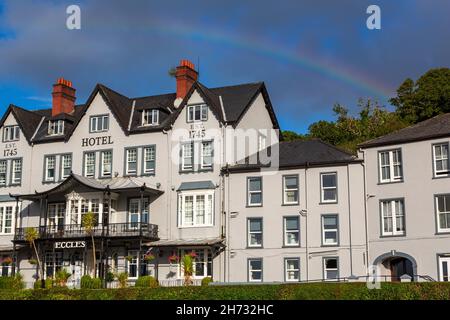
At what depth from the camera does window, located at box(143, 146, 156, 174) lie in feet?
170

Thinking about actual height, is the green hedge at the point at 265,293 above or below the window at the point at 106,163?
below

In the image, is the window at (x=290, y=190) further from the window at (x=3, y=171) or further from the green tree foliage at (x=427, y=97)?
the green tree foliage at (x=427, y=97)

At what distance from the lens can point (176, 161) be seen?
2003 inches

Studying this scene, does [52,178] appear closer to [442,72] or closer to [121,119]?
[121,119]

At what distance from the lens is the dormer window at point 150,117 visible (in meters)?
52.8

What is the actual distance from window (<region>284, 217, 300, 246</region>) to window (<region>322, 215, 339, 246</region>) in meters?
1.70

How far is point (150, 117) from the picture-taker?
174 ft

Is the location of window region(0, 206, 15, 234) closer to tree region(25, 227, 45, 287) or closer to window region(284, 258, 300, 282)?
tree region(25, 227, 45, 287)

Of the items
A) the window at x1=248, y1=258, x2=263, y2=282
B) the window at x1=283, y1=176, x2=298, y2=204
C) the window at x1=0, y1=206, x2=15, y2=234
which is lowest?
the window at x1=248, y1=258, x2=263, y2=282

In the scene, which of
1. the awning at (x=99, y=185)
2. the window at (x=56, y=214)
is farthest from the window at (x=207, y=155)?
the window at (x=56, y=214)

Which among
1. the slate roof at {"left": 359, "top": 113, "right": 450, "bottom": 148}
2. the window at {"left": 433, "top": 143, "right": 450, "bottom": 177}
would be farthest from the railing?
the window at {"left": 433, "top": 143, "right": 450, "bottom": 177}

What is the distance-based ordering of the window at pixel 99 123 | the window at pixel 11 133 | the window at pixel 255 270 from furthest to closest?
the window at pixel 11 133 → the window at pixel 99 123 → the window at pixel 255 270

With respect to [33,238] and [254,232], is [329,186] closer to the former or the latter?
[254,232]

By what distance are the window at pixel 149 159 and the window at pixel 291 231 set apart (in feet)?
35.5
